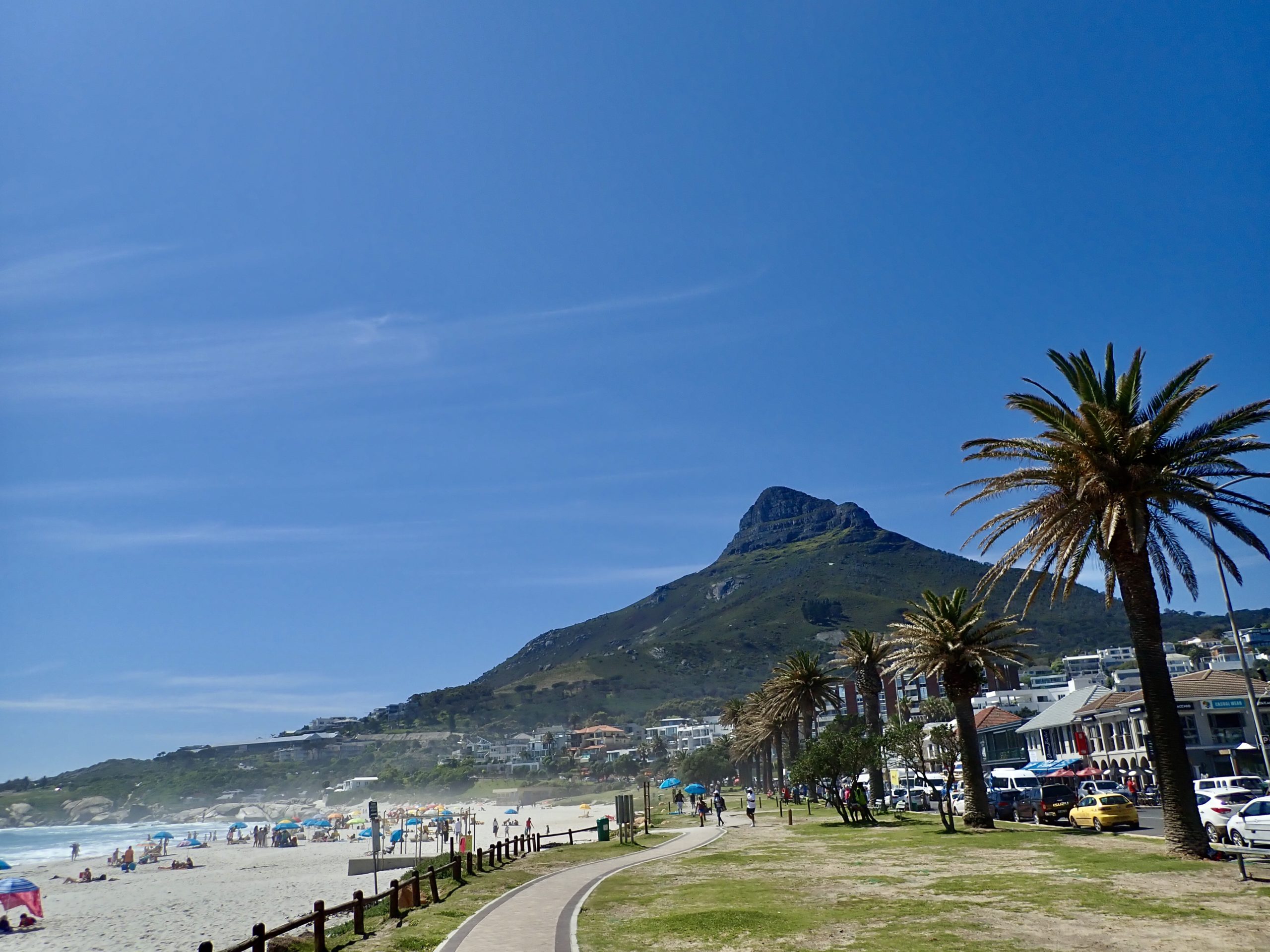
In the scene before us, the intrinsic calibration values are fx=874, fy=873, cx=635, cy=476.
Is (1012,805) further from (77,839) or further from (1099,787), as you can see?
(77,839)

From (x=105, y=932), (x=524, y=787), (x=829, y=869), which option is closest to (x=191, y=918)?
(x=105, y=932)

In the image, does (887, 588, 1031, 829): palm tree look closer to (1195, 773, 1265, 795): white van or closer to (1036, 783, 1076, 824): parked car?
(1036, 783, 1076, 824): parked car

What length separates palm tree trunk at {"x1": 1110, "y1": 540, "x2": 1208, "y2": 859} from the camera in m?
23.4

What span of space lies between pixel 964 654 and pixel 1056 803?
7727mm

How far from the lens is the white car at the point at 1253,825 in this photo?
2153 cm

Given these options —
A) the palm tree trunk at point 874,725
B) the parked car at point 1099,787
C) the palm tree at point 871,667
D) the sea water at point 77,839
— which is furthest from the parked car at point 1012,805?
the sea water at point 77,839

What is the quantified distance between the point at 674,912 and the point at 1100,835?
2043 cm

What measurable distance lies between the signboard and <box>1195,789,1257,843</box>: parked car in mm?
45145

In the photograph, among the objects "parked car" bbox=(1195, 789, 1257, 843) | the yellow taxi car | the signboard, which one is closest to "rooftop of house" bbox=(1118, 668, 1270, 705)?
the signboard

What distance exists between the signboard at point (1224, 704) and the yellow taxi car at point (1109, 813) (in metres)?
43.2

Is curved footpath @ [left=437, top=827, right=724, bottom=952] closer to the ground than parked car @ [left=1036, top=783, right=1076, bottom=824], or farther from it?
farther from it

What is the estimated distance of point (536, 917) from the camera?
63.3 feet

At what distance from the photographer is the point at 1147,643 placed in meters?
25.0

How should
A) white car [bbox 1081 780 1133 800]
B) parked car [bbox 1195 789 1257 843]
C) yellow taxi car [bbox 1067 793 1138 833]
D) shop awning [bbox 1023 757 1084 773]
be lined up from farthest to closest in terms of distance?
1. shop awning [bbox 1023 757 1084 773]
2. white car [bbox 1081 780 1133 800]
3. yellow taxi car [bbox 1067 793 1138 833]
4. parked car [bbox 1195 789 1257 843]
